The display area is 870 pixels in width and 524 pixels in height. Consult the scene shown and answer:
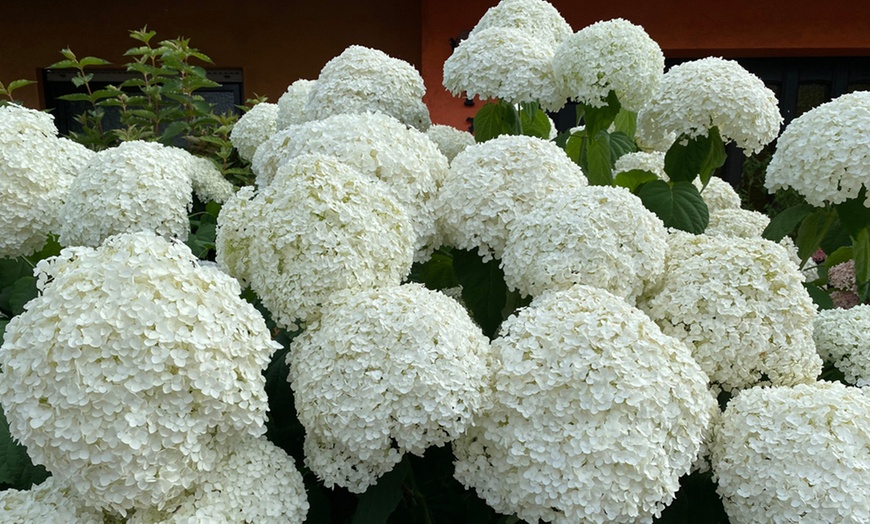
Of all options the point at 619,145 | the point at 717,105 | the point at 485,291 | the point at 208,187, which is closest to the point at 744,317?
the point at 485,291

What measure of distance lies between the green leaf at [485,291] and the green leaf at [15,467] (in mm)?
569

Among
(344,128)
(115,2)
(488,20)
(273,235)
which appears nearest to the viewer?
(273,235)

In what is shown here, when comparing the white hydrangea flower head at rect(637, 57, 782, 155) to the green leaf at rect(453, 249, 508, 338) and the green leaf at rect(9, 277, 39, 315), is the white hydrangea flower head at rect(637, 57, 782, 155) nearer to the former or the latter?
the green leaf at rect(453, 249, 508, 338)

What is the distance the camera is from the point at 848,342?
3.26 ft

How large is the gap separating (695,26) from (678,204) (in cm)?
384

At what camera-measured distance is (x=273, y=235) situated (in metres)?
0.78

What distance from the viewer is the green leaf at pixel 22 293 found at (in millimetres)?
1009

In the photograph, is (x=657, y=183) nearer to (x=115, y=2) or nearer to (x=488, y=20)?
(x=488, y=20)

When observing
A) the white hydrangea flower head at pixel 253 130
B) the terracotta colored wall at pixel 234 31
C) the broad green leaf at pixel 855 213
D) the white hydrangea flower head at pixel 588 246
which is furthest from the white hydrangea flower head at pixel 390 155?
the terracotta colored wall at pixel 234 31

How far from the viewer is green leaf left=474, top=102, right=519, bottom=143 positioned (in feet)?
4.25

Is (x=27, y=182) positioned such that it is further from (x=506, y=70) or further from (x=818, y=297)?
(x=818, y=297)

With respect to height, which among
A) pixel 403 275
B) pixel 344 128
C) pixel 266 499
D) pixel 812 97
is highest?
pixel 344 128

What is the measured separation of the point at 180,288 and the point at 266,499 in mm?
233

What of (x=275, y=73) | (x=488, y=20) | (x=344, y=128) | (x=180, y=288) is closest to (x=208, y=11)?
(x=275, y=73)
